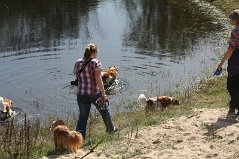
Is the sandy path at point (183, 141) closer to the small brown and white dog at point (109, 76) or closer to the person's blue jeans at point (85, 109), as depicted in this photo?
the person's blue jeans at point (85, 109)

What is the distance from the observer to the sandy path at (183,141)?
822cm

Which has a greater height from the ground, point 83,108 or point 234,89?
point 234,89

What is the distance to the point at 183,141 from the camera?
29.7 feet

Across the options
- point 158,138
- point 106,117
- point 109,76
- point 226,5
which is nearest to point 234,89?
point 158,138

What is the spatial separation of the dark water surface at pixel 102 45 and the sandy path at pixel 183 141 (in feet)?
18.3

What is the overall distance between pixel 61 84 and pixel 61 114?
3.13 meters

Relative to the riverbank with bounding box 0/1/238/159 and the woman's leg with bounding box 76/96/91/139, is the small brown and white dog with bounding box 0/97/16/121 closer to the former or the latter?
the riverbank with bounding box 0/1/238/159

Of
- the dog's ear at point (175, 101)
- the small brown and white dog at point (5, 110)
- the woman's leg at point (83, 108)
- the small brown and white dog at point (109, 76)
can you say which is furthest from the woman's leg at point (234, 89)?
the small brown and white dog at point (109, 76)

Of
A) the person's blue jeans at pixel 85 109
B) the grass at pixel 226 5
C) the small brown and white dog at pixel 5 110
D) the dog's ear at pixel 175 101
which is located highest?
the grass at pixel 226 5

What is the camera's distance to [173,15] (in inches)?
1199

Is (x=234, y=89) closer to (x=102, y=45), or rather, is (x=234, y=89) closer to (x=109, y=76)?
(x=109, y=76)

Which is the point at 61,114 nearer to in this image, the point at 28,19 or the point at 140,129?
the point at 140,129

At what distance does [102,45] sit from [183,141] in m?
14.6

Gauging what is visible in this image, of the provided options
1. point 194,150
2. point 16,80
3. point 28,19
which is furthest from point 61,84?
point 28,19
